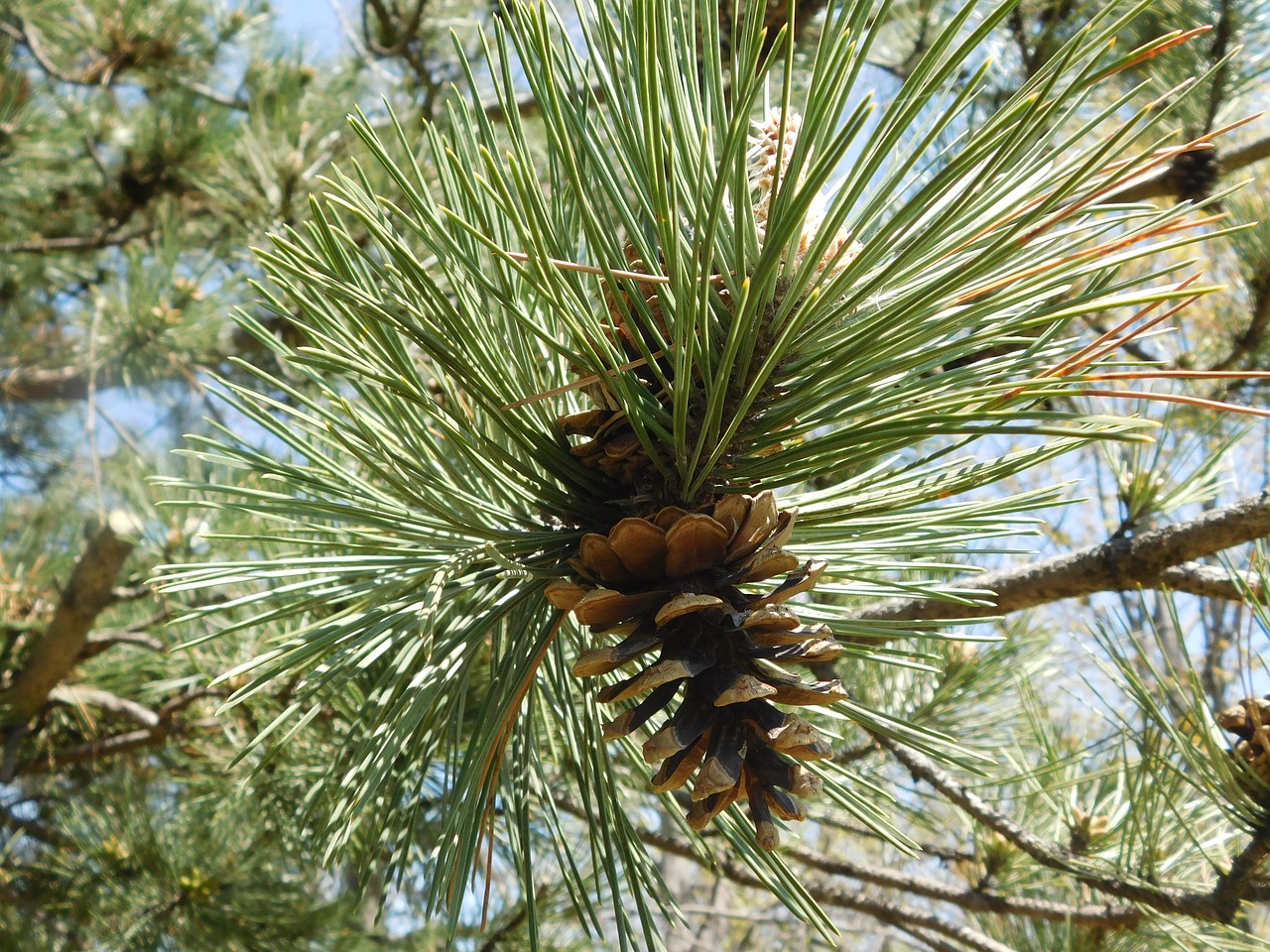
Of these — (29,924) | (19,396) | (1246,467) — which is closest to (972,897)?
(29,924)

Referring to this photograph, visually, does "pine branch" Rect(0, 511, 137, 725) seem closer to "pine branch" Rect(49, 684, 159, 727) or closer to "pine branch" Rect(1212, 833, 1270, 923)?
"pine branch" Rect(49, 684, 159, 727)

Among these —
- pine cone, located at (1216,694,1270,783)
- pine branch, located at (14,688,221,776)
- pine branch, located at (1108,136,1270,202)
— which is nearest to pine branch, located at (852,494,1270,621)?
pine cone, located at (1216,694,1270,783)

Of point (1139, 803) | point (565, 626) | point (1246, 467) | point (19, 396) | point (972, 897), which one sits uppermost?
point (19, 396)

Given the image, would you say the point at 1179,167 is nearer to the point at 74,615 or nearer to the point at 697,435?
the point at 697,435

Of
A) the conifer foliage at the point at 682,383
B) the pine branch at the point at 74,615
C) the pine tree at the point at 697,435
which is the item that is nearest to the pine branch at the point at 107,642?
the pine branch at the point at 74,615

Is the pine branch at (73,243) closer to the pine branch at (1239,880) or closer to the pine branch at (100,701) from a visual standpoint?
the pine branch at (100,701)

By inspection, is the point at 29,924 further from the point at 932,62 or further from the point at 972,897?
the point at 932,62

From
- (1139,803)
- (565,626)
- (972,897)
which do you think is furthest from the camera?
(972,897)
